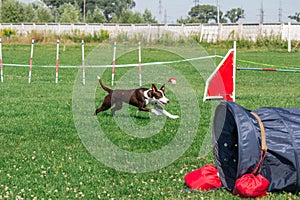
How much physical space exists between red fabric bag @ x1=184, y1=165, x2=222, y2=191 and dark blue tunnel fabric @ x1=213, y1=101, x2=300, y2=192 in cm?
8

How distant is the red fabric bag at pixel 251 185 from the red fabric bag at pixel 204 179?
428 millimetres

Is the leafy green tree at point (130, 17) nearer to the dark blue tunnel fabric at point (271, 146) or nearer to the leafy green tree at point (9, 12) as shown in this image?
the leafy green tree at point (9, 12)

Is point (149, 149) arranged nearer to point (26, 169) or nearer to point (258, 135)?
point (26, 169)

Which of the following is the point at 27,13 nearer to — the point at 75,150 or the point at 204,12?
the point at 204,12

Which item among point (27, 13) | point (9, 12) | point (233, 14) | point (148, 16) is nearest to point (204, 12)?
point (233, 14)

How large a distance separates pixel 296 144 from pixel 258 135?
0.38 m

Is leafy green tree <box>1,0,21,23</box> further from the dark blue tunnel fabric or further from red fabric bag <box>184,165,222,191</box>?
the dark blue tunnel fabric

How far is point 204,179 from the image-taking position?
20.6 ft

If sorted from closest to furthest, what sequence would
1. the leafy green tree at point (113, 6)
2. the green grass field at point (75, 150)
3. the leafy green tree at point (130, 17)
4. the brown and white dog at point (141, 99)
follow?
the green grass field at point (75, 150) < the brown and white dog at point (141, 99) < the leafy green tree at point (130, 17) < the leafy green tree at point (113, 6)

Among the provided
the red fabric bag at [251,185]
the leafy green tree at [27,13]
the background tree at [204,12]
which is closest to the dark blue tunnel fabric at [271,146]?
the red fabric bag at [251,185]

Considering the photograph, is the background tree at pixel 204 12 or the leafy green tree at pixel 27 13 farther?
the background tree at pixel 204 12

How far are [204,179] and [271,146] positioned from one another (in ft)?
2.70

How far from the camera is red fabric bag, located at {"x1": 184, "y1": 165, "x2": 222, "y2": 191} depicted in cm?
623

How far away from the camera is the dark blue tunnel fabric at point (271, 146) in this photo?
18.7 feet
